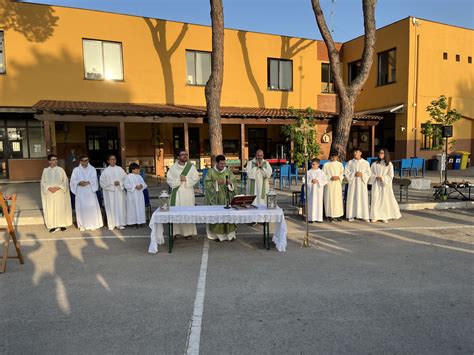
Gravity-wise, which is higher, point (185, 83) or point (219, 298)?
point (185, 83)

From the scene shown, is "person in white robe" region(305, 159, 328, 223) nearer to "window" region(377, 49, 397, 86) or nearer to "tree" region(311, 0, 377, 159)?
"tree" region(311, 0, 377, 159)

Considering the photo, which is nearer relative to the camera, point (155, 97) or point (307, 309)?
point (307, 309)

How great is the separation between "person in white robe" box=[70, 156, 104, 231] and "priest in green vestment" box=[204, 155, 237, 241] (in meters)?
2.88

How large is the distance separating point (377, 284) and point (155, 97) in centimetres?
1620

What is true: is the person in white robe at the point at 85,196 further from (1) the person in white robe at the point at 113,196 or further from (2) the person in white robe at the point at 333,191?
(2) the person in white robe at the point at 333,191

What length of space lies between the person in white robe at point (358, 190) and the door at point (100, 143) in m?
13.5

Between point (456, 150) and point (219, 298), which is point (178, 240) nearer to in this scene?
point (219, 298)

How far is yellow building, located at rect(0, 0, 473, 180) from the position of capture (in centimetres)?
1664

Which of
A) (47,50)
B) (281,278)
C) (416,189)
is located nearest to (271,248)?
(281,278)

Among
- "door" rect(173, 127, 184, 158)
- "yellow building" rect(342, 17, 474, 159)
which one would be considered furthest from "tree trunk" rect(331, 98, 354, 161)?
"door" rect(173, 127, 184, 158)

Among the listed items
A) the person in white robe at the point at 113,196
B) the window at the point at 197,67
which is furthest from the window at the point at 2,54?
the person in white robe at the point at 113,196

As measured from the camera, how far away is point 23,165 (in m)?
18.7

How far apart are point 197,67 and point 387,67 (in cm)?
1186

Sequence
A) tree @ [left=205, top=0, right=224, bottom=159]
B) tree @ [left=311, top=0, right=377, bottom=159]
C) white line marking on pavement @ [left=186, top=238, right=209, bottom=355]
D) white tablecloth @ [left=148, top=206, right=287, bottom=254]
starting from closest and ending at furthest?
white line marking on pavement @ [left=186, top=238, right=209, bottom=355] → white tablecloth @ [left=148, top=206, right=287, bottom=254] → tree @ [left=205, top=0, right=224, bottom=159] → tree @ [left=311, top=0, right=377, bottom=159]
